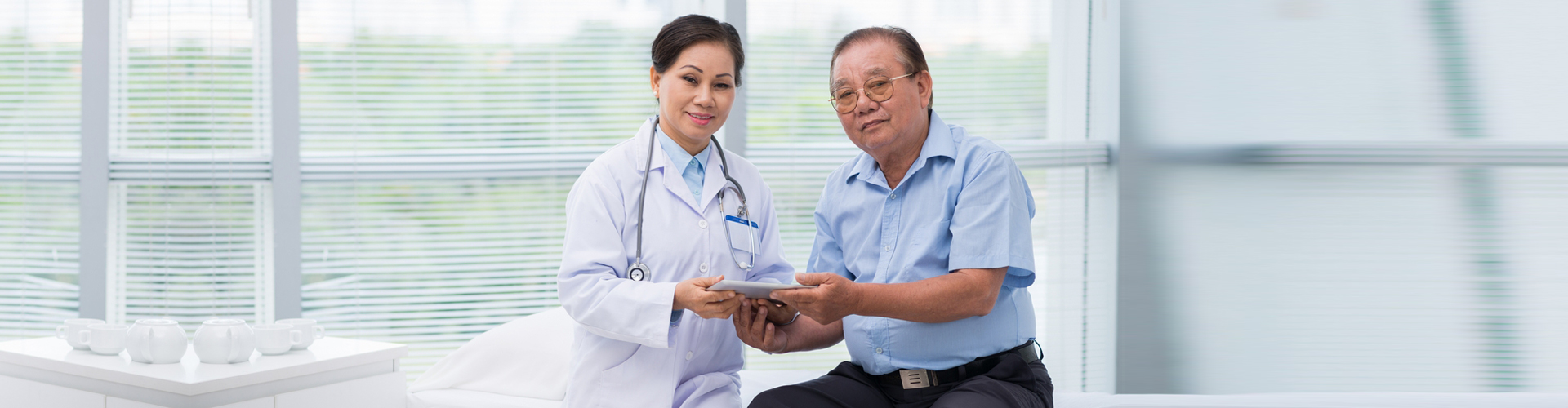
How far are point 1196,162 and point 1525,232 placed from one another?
1052mm

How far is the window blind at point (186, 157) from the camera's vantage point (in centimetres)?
301

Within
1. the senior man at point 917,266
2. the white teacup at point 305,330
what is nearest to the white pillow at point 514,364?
the white teacup at point 305,330

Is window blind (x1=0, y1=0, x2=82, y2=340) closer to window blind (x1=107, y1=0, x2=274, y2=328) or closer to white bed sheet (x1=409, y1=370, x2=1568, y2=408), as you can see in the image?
window blind (x1=107, y1=0, x2=274, y2=328)

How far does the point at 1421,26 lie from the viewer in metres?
2.87

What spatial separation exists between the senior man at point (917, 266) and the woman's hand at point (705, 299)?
99mm

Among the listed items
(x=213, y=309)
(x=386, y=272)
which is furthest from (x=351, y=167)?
(x=213, y=309)

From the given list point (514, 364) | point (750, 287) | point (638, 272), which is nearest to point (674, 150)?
point (638, 272)

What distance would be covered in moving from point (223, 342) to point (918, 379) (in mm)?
1706

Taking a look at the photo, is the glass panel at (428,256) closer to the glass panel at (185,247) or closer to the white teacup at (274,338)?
the glass panel at (185,247)

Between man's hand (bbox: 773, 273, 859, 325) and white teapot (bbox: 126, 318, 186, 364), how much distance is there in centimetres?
162

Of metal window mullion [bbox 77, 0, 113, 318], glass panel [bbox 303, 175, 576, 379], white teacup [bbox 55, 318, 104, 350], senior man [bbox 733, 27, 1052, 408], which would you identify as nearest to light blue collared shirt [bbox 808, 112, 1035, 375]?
senior man [bbox 733, 27, 1052, 408]

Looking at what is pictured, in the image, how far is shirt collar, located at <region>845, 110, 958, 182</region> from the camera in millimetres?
1690

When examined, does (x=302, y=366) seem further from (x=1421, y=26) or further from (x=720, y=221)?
(x=1421, y=26)

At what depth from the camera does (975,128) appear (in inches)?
130
